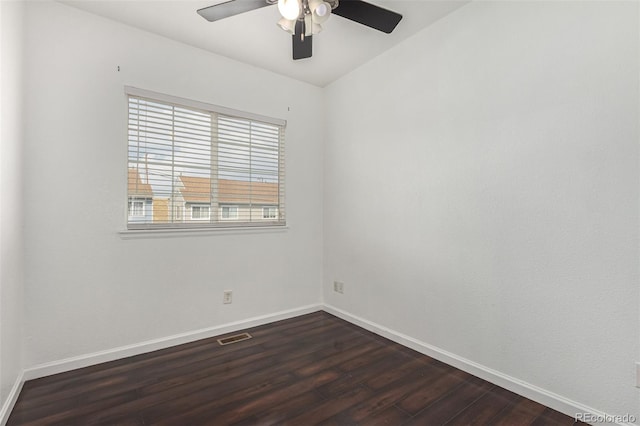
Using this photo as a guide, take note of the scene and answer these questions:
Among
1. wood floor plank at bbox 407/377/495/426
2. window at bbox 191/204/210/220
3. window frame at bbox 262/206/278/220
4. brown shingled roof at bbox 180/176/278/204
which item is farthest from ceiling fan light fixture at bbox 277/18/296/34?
wood floor plank at bbox 407/377/495/426

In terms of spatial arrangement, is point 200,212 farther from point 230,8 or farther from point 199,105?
point 230,8

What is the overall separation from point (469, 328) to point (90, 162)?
3.07 metres

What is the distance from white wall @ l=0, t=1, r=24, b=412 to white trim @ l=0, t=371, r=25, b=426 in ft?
0.10

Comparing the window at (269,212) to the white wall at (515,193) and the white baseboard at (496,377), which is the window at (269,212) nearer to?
the white wall at (515,193)

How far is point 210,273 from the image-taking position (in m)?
2.88

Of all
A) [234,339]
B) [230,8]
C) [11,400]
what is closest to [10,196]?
[11,400]

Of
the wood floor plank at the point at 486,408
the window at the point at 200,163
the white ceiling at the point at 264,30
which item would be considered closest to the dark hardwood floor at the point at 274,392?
the wood floor plank at the point at 486,408

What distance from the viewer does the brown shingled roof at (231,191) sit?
2795 millimetres

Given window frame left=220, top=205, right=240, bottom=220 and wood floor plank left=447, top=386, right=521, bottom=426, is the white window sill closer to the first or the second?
window frame left=220, top=205, right=240, bottom=220

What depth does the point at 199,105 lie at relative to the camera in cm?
280

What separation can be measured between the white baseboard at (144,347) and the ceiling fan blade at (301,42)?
2.45 m

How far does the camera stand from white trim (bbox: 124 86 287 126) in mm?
Result: 2496

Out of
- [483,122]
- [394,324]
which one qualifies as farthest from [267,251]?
[483,122]

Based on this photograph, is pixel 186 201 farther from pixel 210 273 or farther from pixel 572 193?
pixel 572 193
